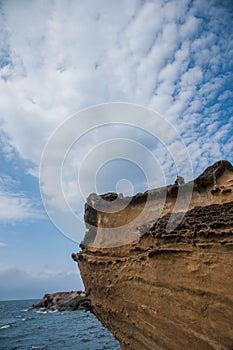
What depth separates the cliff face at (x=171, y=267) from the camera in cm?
426

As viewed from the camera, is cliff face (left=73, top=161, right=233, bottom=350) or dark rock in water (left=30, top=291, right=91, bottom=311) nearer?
cliff face (left=73, top=161, right=233, bottom=350)

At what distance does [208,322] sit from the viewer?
4.31 meters

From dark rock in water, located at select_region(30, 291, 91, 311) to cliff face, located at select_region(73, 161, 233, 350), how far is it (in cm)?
3641

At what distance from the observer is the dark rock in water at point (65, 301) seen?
141 feet

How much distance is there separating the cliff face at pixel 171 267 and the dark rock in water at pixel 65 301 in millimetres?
36409

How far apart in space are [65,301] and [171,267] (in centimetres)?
4565

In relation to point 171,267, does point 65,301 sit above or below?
below

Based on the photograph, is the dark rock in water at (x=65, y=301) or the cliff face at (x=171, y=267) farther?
the dark rock in water at (x=65, y=301)

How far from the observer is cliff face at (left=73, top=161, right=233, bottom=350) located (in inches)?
168

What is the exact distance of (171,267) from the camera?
487cm

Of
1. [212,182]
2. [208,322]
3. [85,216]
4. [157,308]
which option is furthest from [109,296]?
[212,182]

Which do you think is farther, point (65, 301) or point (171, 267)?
point (65, 301)

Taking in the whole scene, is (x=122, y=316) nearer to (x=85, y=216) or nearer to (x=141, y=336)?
(x=141, y=336)

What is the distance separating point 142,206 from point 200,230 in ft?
5.68
